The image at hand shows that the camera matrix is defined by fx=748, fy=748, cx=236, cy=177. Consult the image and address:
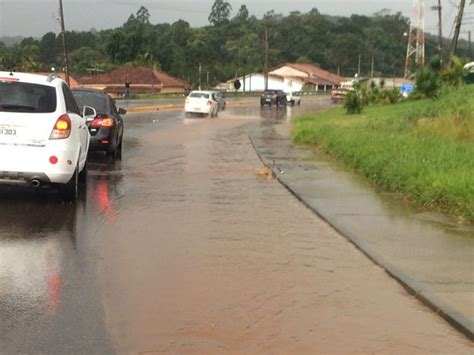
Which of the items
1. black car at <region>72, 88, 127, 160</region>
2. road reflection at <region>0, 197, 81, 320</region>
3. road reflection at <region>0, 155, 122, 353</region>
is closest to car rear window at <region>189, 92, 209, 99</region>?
black car at <region>72, 88, 127, 160</region>

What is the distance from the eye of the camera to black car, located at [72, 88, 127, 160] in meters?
15.4

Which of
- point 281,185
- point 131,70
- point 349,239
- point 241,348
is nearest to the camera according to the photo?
point 241,348

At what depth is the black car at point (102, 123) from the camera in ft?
50.7

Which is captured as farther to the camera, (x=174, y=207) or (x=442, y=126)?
(x=442, y=126)

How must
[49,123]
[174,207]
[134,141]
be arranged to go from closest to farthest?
[49,123]
[174,207]
[134,141]

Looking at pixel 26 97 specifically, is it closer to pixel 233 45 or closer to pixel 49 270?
pixel 49 270

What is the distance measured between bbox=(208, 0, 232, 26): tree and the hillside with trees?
211 millimetres

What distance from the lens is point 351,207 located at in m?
10.4

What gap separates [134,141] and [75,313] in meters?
16.6

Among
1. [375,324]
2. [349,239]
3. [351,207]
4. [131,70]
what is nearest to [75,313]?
[375,324]

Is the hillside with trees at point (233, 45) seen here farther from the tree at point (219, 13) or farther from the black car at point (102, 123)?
the black car at point (102, 123)

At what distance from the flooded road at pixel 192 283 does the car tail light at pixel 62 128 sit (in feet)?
3.26

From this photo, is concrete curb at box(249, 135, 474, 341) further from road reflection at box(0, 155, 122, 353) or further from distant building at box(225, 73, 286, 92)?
distant building at box(225, 73, 286, 92)

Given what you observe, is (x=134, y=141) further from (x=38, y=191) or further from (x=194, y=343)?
(x=194, y=343)
